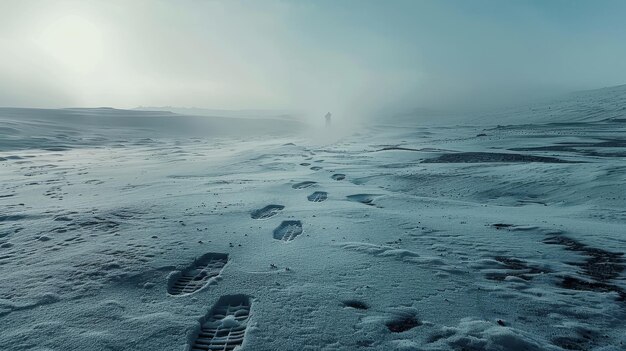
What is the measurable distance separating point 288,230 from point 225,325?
9.28 feet

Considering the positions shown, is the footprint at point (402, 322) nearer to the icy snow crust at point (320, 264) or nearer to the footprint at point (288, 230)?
the icy snow crust at point (320, 264)

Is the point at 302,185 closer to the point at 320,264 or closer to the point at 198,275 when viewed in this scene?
the point at 320,264

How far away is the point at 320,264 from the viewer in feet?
15.0

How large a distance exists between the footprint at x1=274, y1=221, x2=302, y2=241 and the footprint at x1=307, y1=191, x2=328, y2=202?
1831 millimetres

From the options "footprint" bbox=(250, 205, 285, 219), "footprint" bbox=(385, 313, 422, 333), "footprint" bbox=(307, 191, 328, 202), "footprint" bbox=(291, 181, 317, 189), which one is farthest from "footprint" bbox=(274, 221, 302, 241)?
"footprint" bbox=(291, 181, 317, 189)

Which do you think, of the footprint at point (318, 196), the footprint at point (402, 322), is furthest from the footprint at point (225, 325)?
the footprint at point (318, 196)

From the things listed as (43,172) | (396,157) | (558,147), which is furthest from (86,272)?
(558,147)

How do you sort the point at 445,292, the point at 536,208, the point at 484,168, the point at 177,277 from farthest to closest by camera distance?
the point at 484,168 → the point at 536,208 → the point at 177,277 → the point at 445,292

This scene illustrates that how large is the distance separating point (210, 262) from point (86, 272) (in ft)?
4.48

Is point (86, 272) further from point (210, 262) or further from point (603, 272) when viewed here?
point (603, 272)

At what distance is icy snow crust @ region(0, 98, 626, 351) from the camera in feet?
10.4

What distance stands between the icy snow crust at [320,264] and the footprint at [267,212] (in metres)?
0.02

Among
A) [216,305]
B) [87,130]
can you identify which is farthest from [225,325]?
[87,130]

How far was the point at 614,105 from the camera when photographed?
3369cm
